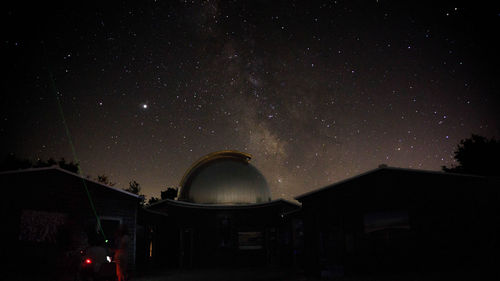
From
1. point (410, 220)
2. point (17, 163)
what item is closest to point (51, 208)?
point (410, 220)

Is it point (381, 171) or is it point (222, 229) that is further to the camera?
point (222, 229)

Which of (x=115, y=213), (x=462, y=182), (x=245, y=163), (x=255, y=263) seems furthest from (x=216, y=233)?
(x=462, y=182)

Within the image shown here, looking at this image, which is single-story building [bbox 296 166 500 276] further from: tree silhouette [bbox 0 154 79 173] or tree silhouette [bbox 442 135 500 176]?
tree silhouette [bbox 0 154 79 173]

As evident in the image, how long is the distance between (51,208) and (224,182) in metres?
12.3

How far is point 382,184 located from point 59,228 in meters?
13.2

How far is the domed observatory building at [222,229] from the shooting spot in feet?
72.3

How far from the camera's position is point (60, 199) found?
13836mm

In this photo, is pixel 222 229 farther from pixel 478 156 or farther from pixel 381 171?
pixel 478 156

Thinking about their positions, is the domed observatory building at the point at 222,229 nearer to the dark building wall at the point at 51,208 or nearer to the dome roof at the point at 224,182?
the dome roof at the point at 224,182

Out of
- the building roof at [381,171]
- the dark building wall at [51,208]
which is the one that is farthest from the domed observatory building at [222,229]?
the building roof at [381,171]

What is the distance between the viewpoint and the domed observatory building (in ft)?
72.3

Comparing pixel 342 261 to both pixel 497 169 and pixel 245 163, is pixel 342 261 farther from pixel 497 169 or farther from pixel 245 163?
pixel 497 169

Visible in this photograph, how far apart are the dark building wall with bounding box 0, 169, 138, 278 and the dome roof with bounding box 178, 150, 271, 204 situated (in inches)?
336

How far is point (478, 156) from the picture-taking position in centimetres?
3256
